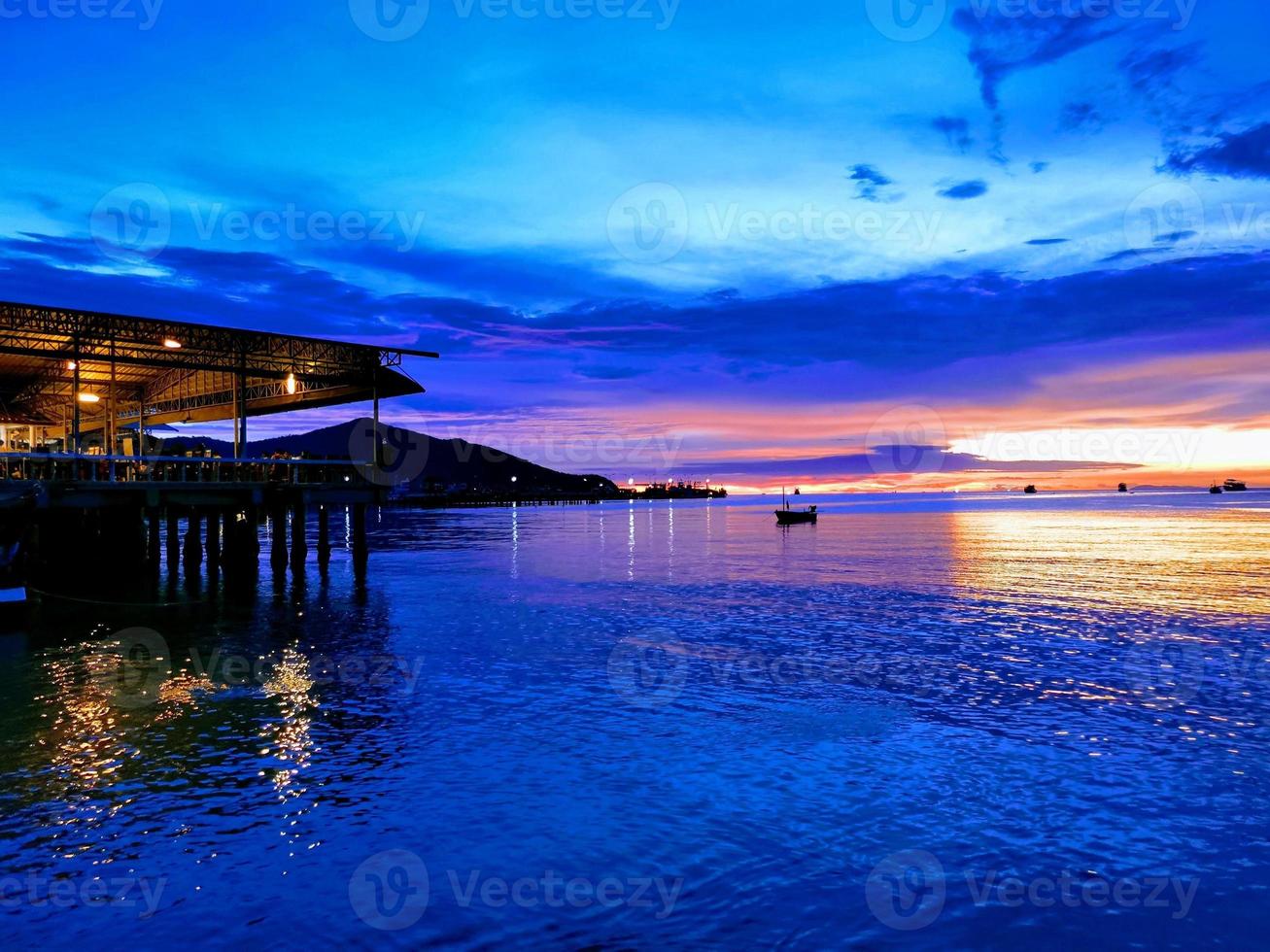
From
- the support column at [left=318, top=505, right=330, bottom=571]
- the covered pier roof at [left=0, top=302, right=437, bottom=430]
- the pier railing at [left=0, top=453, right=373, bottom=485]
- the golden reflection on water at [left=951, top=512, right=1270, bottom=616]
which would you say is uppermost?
the covered pier roof at [left=0, top=302, right=437, bottom=430]

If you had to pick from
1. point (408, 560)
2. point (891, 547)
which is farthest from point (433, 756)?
point (891, 547)

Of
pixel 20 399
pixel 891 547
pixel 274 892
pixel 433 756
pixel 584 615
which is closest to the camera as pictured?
pixel 274 892

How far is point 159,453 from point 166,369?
3.53 meters

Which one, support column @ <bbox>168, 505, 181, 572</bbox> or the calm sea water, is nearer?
the calm sea water

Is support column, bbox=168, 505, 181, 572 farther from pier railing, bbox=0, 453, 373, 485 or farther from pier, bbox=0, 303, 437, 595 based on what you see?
pier railing, bbox=0, 453, 373, 485

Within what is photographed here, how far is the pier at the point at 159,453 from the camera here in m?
Answer: 26.2

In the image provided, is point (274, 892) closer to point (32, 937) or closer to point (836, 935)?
point (32, 937)

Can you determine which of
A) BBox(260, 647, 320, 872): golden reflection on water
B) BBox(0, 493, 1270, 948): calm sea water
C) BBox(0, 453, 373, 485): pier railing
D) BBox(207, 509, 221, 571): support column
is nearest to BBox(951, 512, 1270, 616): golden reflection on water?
BBox(0, 493, 1270, 948): calm sea water

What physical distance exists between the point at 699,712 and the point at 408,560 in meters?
36.4

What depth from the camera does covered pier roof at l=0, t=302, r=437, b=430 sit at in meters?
26.4

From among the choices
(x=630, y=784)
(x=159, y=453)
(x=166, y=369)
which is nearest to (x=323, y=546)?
(x=159, y=453)

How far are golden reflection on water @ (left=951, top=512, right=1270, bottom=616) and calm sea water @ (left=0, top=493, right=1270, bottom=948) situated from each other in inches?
321

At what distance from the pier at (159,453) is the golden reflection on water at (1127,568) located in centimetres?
2658

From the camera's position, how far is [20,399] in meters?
42.2
